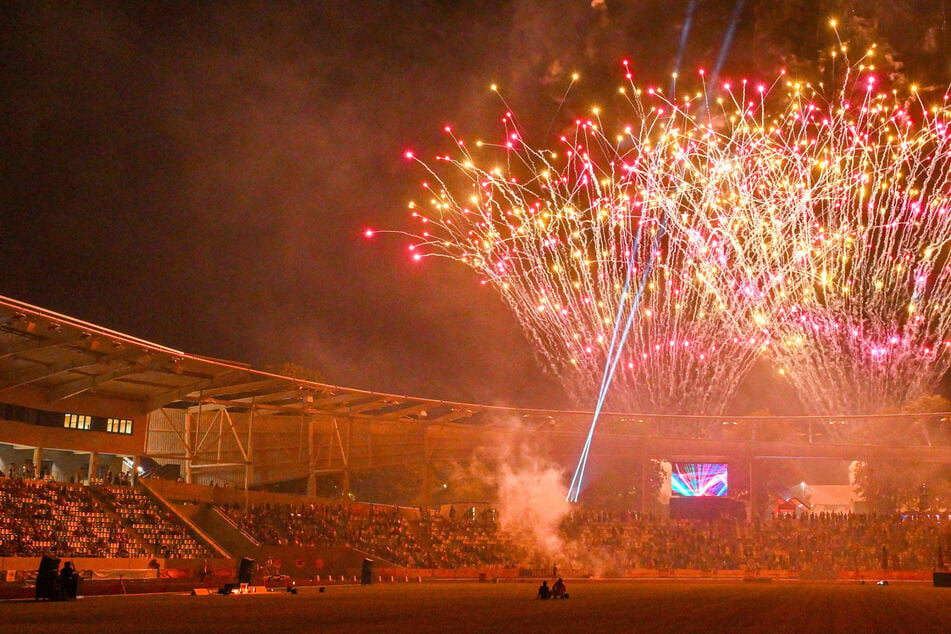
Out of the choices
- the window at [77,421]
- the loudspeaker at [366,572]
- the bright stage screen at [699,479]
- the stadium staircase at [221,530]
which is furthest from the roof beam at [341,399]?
the bright stage screen at [699,479]

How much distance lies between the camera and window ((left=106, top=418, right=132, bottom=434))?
1633 inches

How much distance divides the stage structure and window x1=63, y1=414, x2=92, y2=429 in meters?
0.06

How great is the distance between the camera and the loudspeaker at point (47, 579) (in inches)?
946

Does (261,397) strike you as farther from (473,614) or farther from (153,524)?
(473,614)

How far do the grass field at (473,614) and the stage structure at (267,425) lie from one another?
10839 mm

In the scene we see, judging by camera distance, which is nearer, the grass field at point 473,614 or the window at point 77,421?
the grass field at point 473,614

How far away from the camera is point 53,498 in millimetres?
34562

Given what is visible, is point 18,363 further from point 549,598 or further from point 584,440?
point 584,440

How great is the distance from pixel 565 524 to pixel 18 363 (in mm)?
31213

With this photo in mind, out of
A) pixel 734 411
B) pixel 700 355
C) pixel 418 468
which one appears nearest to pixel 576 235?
pixel 700 355

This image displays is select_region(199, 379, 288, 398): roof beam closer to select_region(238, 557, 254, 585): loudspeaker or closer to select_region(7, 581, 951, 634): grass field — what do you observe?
select_region(238, 557, 254, 585): loudspeaker

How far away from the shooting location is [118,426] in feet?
137

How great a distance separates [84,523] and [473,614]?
2004cm

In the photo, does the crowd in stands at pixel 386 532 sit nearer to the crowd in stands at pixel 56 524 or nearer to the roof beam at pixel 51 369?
the crowd in stands at pixel 56 524
